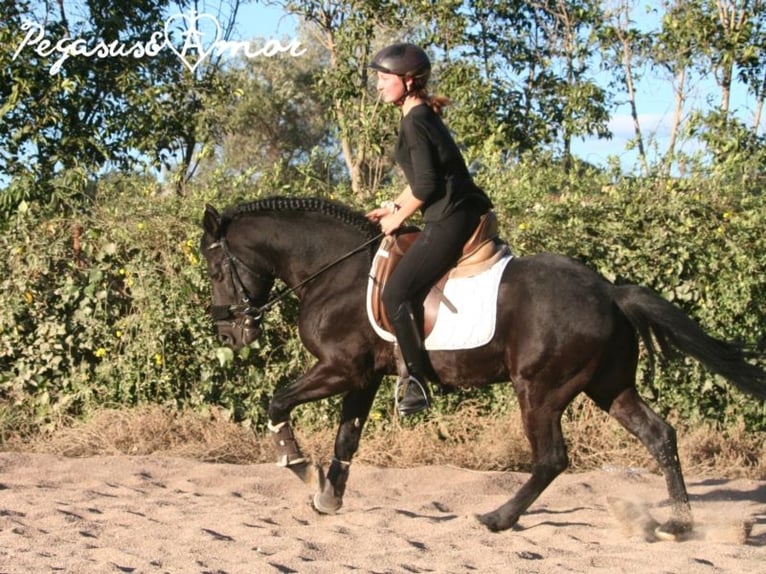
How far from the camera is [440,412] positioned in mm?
8734

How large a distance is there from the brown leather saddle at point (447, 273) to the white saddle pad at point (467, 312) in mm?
28

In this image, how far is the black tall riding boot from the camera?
6078mm

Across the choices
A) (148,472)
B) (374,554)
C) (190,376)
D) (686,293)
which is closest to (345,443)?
(374,554)

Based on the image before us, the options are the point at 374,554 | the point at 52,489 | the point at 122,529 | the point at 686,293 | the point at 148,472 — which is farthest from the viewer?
the point at 686,293

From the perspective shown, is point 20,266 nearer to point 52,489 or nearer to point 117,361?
point 117,361

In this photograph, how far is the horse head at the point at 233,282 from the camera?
21.8 feet

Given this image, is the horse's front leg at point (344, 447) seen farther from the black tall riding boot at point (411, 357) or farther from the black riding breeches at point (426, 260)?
the black riding breeches at point (426, 260)

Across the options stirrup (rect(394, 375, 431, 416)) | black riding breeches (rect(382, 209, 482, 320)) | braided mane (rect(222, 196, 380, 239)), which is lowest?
stirrup (rect(394, 375, 431, 416))

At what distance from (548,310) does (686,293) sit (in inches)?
122

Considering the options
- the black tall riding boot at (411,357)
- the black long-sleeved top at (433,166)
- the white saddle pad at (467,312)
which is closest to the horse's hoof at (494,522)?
the black tall riding boot at (411,357)

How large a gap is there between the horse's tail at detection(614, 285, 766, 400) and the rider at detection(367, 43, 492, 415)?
40.1 inches

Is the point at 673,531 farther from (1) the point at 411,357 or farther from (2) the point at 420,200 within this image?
(2) the point at 420,200

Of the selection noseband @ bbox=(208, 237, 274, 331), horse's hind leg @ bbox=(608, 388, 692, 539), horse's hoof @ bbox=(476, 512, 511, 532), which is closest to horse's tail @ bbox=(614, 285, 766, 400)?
horse's hind leg @ bbox=(608, 388, 692, 539)

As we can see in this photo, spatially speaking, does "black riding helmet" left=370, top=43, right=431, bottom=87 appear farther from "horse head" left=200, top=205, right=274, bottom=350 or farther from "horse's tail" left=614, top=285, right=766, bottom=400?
"horse's tail" left=614, top=285, right=766, bottom=400
